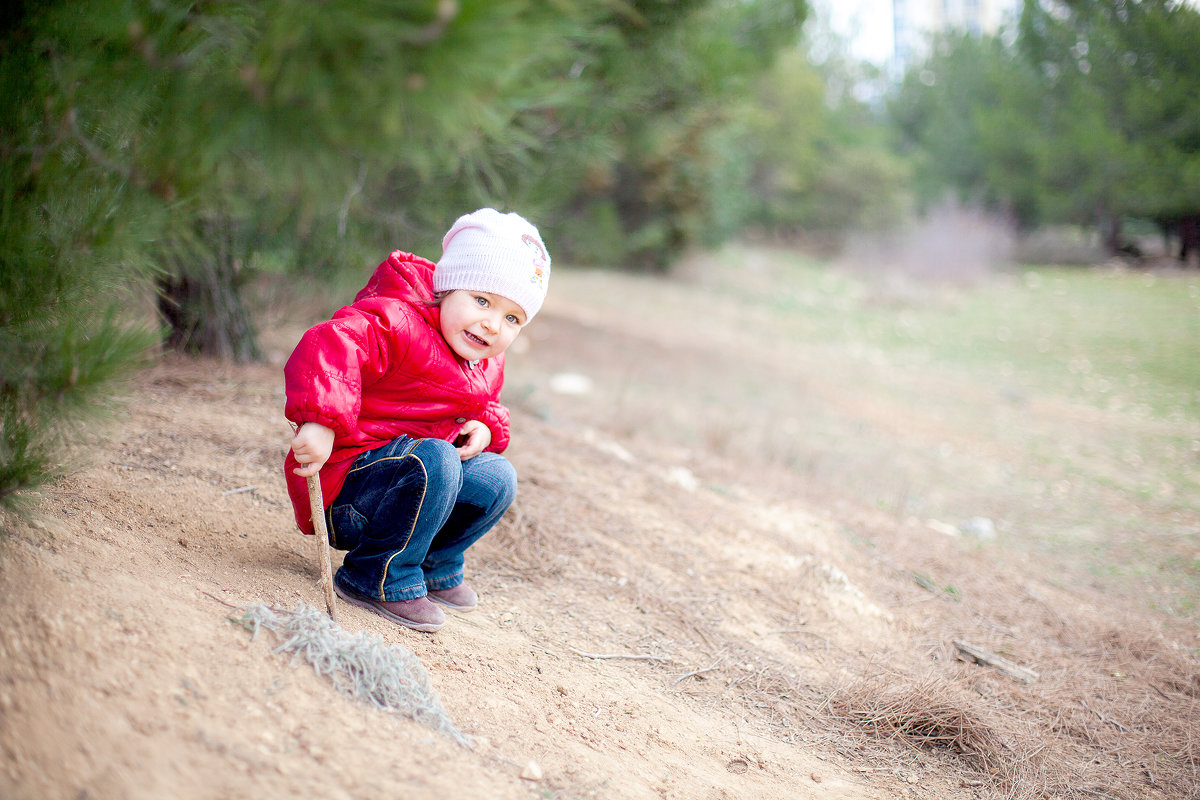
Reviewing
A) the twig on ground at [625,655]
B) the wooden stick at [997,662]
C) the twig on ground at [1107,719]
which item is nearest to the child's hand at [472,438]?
the twig on ground at [625,655]

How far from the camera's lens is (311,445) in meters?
1.88

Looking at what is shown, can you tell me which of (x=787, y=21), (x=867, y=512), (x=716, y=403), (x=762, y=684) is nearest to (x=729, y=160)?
(x=787, y=21)

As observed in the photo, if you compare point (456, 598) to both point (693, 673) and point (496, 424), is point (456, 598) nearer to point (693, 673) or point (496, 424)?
point (496, 424)

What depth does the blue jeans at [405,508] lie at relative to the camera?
2.14 metres

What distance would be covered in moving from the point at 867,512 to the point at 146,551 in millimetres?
3718

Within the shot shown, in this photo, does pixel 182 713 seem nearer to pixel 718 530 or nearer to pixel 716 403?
pixel 718 530

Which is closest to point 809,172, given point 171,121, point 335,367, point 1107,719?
point 1107,719

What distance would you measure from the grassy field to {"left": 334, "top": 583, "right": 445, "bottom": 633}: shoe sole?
9.99ft

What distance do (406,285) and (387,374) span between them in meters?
0.25

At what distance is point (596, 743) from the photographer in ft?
6.55

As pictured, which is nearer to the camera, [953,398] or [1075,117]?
[953,398]

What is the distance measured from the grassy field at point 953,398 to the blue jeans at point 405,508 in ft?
9.47

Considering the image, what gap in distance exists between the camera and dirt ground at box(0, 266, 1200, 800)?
151 centimetres

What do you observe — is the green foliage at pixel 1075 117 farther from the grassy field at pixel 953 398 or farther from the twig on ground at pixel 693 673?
the twig on ground at pixel 693 673
